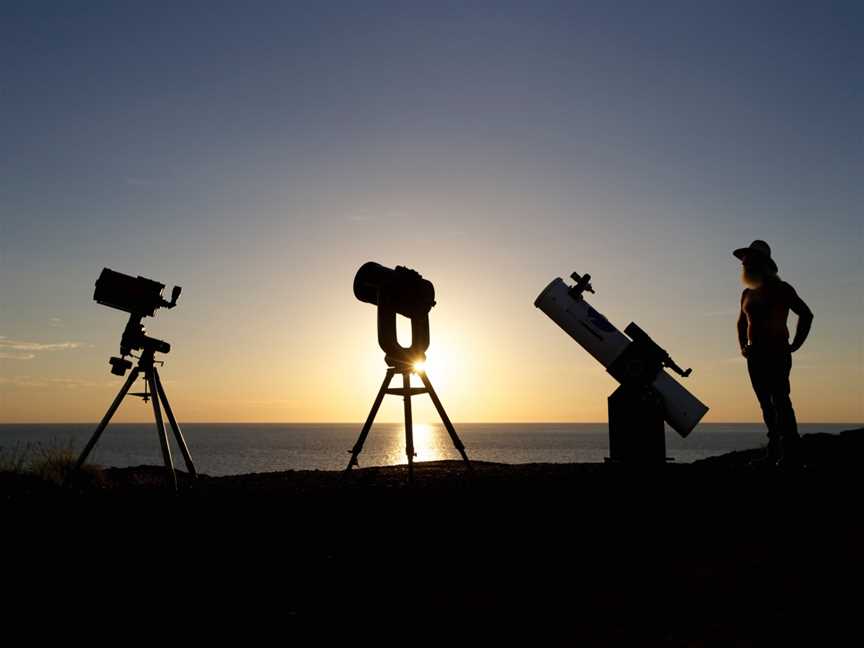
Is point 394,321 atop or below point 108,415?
atop

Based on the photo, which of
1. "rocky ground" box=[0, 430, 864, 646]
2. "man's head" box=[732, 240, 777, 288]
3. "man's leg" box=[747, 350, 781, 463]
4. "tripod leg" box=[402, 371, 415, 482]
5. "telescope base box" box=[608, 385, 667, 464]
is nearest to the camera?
"rocky ground" box=[0, 430, 864, 646]

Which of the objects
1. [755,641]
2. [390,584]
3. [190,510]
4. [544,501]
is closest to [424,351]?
[544,501]

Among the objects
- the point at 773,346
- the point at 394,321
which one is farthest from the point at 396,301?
the point at 773,346

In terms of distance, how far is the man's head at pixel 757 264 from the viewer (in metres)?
10.1

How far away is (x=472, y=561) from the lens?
586cm

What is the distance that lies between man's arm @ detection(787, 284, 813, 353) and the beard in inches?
17.7

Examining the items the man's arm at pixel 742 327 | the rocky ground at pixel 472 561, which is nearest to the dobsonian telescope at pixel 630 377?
the man's arm at pixel 742 327

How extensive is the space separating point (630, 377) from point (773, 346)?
248cm

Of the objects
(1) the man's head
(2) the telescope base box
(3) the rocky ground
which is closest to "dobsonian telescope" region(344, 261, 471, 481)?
(3) the rocky ground

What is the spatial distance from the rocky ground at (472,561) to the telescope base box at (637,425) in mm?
2589

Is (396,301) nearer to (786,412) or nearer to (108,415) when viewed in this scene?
(108,415)

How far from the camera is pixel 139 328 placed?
31.1 ft

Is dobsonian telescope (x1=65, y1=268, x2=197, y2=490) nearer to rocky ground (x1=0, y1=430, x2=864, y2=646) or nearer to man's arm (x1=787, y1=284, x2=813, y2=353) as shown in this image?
rocky ground (x1=0, y1=430, x2=864, y2=646)

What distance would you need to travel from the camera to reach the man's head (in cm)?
1009
